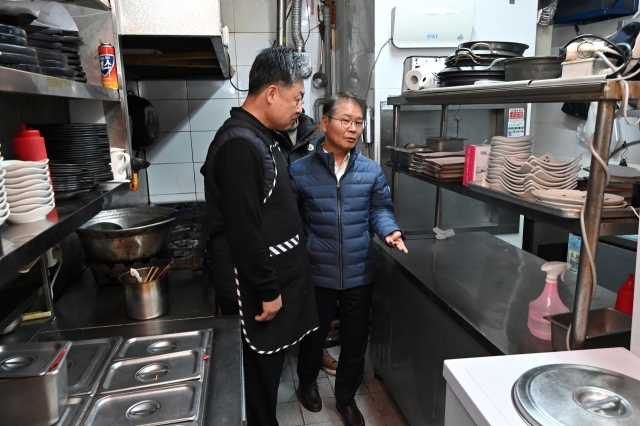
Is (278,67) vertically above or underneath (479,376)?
above

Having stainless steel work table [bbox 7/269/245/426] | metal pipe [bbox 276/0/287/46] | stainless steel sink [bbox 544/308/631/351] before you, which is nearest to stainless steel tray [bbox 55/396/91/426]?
stainless steel work table [bbox 7/269/245/426]

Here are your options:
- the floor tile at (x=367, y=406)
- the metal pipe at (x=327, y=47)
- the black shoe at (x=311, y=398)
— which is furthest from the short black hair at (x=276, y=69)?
the metal pipe at (x=327, y=47)

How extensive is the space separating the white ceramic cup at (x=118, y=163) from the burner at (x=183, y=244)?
666 millimetres

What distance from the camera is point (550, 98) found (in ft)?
3.97

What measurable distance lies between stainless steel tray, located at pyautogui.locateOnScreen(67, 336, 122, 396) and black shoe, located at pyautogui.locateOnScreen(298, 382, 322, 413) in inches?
50.3

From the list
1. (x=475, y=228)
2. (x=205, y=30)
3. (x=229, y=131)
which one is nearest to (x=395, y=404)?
(x=475, y=228)

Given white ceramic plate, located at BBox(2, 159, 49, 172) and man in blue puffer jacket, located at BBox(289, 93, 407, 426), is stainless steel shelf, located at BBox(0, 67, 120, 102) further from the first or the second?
man in blue puffer jacket, located at BBox(289, 93, 407, 426)

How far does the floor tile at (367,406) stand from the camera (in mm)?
2312

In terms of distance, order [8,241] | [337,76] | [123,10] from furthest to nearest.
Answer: [337,76]
[123,10]
[8,241]

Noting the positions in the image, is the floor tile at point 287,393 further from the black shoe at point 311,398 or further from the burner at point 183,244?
the burner at point 183,244

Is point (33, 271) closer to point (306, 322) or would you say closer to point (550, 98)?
point (306, 322)

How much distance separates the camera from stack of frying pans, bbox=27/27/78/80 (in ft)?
3.32

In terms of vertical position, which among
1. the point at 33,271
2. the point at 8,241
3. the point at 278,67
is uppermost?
the point at 278,67

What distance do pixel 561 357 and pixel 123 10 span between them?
1.79m
